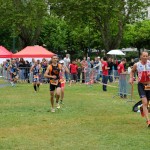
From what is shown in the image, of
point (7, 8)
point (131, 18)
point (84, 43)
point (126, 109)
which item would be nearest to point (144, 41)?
point (84, 43)

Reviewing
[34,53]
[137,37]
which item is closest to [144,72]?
[34,53]

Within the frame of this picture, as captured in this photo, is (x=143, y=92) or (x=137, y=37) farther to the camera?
(x=137, y=37)

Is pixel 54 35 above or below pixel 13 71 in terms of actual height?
above

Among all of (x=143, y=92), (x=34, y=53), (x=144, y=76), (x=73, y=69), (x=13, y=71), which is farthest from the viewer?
(x=34, y=53)

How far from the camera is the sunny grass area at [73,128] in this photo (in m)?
9.18

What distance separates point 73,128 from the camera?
11.3m

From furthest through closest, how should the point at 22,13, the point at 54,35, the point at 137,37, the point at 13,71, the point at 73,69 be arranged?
the point at 54,35 → the point at 137,37 → the point at 22,13 → the point at 73,69 → the point at 13,71

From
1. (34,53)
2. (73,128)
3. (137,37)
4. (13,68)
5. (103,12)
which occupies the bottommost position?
(73,128)

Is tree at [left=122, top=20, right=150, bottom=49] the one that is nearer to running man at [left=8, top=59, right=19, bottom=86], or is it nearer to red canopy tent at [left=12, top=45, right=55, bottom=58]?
red canopy tent at [left=12, top=45, right=55, bottom=58]

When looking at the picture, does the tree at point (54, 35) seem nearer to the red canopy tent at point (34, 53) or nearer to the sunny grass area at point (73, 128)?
the red canopy tent at point (34, 53)

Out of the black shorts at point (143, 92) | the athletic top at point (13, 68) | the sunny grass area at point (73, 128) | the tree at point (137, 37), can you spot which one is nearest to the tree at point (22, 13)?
the athletic top at point (13, 68)

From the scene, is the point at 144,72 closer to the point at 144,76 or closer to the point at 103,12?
the point at 144,76

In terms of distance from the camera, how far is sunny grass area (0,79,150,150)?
918 cm

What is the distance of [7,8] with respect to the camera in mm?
47500
